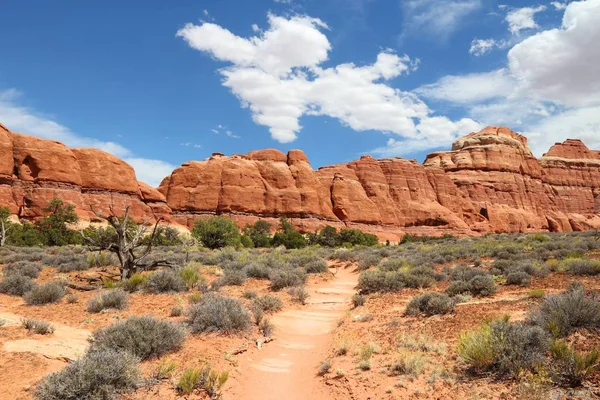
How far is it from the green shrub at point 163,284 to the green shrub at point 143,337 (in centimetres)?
502

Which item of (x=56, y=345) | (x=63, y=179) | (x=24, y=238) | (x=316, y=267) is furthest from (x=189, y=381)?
(x=63, y=179)

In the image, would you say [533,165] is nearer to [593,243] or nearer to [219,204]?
[219,204]

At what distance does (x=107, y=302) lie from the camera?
10219 millimetres

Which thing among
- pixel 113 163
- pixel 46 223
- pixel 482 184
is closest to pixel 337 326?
pixel 46 223

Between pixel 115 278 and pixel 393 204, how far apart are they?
8277 centimetres

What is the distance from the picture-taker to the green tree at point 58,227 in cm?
4106

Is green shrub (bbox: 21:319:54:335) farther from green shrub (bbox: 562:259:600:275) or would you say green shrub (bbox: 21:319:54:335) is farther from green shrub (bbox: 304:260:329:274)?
green shrub (bbox: 562:259:600:275)

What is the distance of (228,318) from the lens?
28.0 feet

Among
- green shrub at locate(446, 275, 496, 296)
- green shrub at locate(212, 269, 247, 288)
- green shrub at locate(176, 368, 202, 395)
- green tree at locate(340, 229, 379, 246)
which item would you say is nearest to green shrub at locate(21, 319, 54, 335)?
green shrub at locate(176, 368, 202, 395)

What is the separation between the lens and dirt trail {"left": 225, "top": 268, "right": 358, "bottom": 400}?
618 cm

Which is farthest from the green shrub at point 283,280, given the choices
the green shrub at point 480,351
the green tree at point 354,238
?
the green tree at point 354,238

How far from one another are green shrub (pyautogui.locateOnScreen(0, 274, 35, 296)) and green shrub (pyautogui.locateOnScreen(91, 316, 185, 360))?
7.04m

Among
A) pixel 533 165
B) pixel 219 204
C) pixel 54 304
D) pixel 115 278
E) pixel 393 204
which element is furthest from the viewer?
pixel 533 165

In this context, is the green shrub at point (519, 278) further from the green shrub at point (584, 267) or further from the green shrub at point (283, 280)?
the green shrub at point (283, 280)
